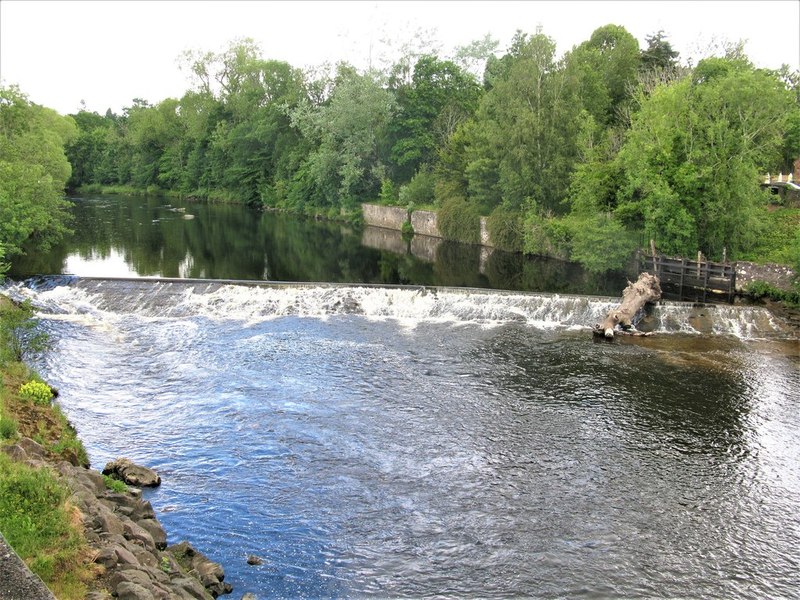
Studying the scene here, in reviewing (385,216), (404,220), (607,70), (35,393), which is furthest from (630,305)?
(385,216)

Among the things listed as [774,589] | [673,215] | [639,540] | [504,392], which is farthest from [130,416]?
[673,215]

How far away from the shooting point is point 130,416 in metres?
18.3

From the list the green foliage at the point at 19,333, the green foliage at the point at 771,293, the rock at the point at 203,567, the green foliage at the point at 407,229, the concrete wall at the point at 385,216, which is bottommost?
the rock at the point at 203,567

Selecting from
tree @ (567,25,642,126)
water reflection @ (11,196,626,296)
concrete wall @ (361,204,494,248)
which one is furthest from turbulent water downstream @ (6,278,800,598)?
tree @ (567,25,642,126)

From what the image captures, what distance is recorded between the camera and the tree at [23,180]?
3506 cm

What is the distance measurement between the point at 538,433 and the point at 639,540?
4.82 m

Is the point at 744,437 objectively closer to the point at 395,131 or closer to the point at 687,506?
the point at 687,506

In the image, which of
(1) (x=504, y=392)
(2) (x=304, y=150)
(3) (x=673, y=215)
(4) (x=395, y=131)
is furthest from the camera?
(2) (x=304, y=150)

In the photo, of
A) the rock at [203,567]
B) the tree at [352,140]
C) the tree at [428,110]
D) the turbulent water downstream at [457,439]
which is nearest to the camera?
the rock at [203,567]

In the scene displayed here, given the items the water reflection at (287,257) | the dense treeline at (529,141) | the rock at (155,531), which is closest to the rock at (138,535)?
the rock at (155,531)

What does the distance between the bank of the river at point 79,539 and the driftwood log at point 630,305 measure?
18717 mm

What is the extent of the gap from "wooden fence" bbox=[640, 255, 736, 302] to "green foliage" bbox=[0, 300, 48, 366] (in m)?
27.5

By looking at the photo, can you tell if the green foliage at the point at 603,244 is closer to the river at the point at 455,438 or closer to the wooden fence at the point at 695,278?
the wooden fence at the point at 695,278

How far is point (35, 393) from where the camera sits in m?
17.0
